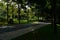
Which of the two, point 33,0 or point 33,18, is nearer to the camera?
point 33,0

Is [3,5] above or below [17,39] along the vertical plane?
Result: above

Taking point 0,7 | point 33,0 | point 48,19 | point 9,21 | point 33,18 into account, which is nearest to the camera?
point 33,0

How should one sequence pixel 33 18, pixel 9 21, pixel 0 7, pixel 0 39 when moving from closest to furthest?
1. pixel 0 39
2. pixel 9 21
3. pixel 0 7
4. pixel 33 18

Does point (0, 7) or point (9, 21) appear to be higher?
point (0, 7)

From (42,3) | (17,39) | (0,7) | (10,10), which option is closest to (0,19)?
(10,10)

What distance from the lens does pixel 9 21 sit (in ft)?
124

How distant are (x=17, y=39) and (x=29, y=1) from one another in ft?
15.5

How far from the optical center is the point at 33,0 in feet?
51.2

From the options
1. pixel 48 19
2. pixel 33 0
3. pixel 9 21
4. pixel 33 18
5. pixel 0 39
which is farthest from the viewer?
pixel 33 18

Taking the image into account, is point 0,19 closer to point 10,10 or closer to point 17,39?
point 10,10

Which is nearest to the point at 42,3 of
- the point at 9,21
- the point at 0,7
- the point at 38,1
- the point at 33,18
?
the point at 38,1

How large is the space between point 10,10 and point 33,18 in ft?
77.1

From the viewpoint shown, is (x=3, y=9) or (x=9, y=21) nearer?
(x=9, y=21)

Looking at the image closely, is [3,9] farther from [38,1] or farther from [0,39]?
[0,39]
